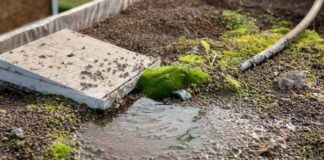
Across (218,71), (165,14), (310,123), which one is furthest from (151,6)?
(310,123)

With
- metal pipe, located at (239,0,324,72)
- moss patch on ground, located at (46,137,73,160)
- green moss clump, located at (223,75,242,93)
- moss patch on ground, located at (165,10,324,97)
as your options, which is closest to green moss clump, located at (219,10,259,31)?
moss patch on ground, located at (165,10,324,97)

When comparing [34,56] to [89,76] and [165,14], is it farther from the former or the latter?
[165,14]

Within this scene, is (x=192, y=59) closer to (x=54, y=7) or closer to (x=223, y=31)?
(x=223, y=31)

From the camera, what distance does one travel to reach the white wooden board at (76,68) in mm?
5230

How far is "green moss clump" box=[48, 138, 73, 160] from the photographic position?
14.3 feet

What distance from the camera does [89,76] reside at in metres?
5.46

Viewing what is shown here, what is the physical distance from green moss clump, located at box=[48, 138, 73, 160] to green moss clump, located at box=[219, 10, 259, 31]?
3964 mm

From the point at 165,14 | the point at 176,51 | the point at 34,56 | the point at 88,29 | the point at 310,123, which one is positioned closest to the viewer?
the point at 310,123

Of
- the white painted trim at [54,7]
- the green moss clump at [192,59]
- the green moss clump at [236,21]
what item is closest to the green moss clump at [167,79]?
the green moss clump at [192,59]

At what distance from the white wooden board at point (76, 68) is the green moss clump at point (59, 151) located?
0.74 meters

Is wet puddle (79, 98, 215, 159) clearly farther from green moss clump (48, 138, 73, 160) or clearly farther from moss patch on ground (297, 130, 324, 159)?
moss patch on ground (297, 130, 324, 159)

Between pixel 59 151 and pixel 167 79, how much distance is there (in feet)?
5.58

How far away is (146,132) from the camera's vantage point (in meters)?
5.01

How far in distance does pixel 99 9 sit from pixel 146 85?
2318mm
